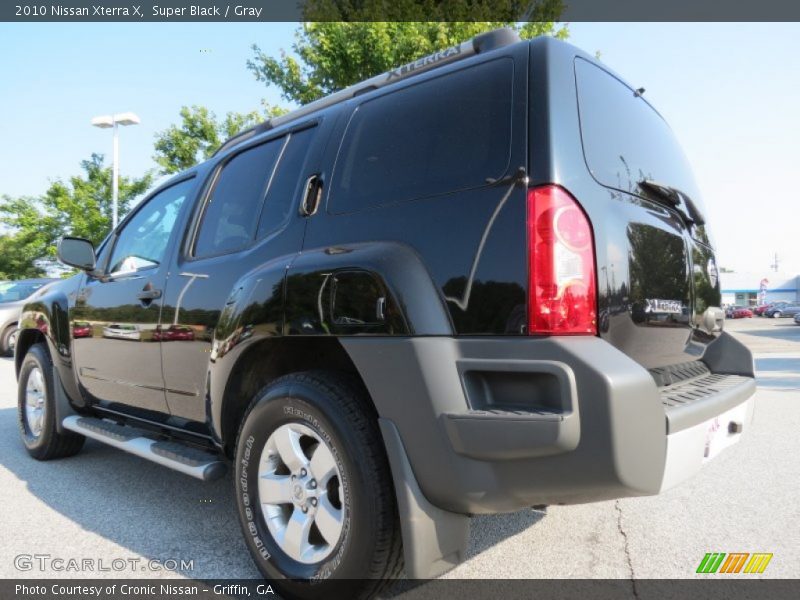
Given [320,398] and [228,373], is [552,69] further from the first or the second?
[228,373]

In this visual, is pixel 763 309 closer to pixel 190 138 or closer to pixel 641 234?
pixel 190 138

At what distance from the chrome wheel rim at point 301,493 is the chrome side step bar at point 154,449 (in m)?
0.42

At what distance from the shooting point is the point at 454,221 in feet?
6.26

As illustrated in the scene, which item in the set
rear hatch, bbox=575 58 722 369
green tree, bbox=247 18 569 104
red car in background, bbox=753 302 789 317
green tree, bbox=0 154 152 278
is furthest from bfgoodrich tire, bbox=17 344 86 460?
red car in background, bbox=753 302 789 317

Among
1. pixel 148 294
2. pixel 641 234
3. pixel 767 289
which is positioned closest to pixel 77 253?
pixel 148 294

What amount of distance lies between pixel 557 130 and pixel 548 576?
171 centimetres

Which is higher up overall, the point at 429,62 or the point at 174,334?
the point at 429,62

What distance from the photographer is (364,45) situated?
435 inches

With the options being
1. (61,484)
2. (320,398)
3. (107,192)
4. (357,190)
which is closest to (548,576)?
(320,398)

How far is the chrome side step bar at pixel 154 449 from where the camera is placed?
102 inches

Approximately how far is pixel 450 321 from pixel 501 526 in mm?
1478

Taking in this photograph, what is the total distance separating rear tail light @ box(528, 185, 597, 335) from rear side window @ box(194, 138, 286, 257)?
57.0 inches

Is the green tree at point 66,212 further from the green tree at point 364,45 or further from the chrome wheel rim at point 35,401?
the chrome wheel rim at point 35,401

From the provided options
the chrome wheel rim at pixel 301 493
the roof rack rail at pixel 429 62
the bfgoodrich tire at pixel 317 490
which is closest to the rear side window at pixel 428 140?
the roof rack rail at pixel 429 62
